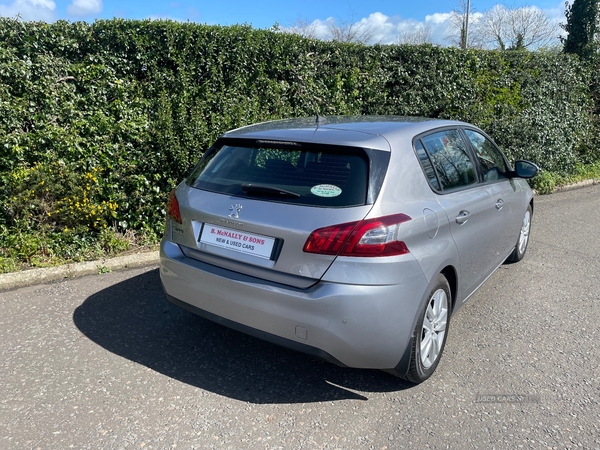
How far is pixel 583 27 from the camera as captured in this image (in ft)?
39.2

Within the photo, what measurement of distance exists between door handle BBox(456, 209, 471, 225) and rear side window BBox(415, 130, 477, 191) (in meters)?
0.19

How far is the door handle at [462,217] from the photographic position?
343 centimetres

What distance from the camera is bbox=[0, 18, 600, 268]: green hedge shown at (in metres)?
5.27

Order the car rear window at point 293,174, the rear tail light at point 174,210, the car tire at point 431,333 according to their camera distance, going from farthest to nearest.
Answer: the rear tail light at point 174,210, the car tire at point 431,333, the car rear window at point 293,174

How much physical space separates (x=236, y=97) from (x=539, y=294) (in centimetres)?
429

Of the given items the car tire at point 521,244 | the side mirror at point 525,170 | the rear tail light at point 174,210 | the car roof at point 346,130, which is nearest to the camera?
the car roof at point 346,130

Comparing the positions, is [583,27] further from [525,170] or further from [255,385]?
[255,385]

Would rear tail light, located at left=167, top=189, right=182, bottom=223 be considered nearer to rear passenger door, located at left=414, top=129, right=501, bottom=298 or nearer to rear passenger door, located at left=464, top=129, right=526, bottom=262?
rear passenger door, located at left=414, top=129, right=501, bottom=298

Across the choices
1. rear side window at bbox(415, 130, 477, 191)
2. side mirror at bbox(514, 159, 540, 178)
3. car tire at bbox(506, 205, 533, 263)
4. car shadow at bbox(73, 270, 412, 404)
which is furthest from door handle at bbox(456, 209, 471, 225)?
car tire at bbox(506, 205, 533, 263)

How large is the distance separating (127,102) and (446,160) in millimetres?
4005

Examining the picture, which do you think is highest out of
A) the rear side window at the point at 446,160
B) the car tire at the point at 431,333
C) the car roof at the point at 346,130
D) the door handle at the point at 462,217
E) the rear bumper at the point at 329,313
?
the car roof at the point at 346,130

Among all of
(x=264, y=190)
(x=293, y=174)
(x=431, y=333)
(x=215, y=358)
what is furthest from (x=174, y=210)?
(x=431, y=333)

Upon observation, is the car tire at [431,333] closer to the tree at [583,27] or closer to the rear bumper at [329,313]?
the rear bumper at [329,313]

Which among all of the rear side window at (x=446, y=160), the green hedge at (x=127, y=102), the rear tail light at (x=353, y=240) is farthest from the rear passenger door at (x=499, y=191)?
the green hedge at (x=127, y=102)
